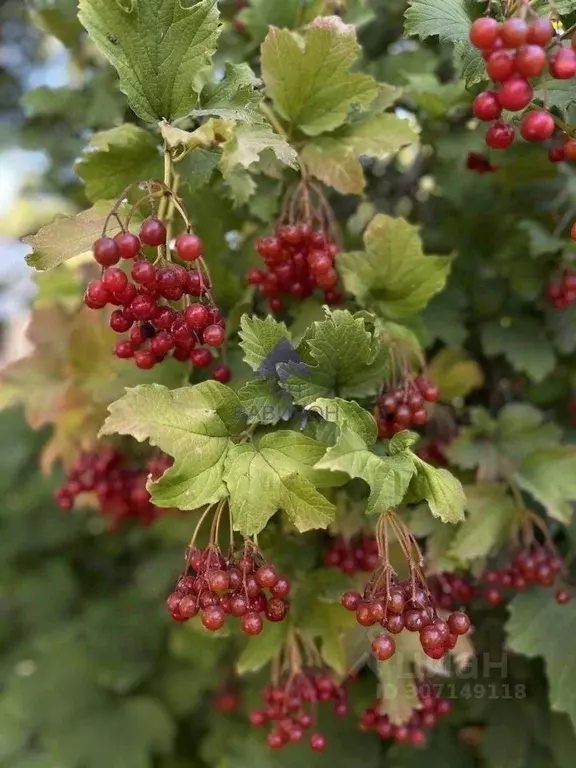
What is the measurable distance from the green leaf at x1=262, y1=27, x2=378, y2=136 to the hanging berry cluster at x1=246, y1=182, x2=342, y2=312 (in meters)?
0.07

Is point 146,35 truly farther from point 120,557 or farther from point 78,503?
point 120,557

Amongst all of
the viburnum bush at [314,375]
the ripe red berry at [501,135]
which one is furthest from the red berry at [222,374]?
the ripe red berry at [501,135]

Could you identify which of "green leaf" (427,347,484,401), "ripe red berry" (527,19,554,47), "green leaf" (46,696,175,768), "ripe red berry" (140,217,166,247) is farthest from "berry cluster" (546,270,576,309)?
"green leaf" (46,696,175,768)

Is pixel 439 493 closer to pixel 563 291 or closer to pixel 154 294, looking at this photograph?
pixel 154 294

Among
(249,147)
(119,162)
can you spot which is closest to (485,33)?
(249,147)

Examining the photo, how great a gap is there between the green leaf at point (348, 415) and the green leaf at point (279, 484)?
1.2 inches

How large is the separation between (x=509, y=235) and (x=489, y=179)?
0.08 m

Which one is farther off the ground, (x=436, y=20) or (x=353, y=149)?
(x=436, y=20)

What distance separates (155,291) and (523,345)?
56 cm

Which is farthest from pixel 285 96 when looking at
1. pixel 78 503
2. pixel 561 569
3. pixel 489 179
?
pixel 78 503

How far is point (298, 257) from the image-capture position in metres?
0.73

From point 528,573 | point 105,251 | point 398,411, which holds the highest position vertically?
point 105,251

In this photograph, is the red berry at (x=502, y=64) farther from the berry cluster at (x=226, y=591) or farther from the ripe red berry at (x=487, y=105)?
the berry cluster at (x=226, y=591)

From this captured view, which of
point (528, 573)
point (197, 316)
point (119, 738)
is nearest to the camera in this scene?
point (197, 316)
